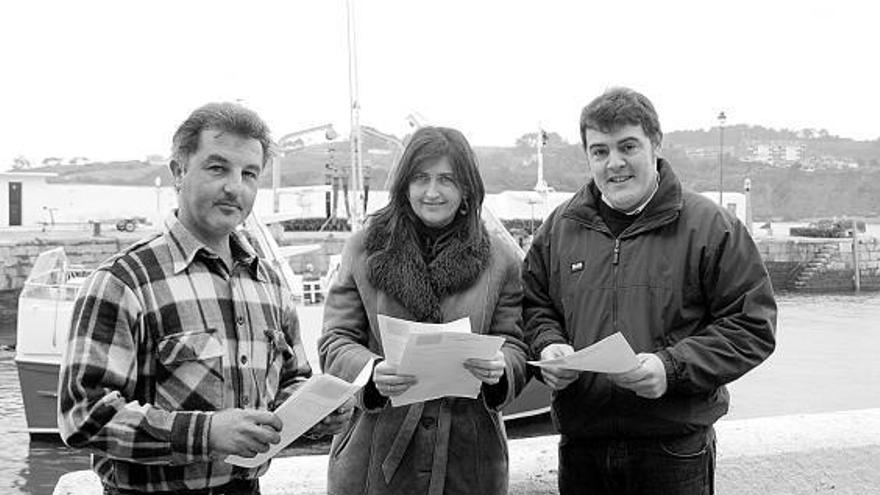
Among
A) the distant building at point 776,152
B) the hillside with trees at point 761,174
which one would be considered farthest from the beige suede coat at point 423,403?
the distant building at point 776,152

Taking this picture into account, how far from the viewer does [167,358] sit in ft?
6.57

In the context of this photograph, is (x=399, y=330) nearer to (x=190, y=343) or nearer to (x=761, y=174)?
(x=190, y=343)

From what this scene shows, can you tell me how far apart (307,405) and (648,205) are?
1315mm

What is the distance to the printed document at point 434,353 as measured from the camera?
2273 millimetres

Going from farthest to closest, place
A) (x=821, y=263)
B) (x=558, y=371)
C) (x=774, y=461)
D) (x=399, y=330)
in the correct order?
1. (x=821, y=263)
2. (x=774, y=461)
3. (x=558, y=371)
4. (x=399, y=330)

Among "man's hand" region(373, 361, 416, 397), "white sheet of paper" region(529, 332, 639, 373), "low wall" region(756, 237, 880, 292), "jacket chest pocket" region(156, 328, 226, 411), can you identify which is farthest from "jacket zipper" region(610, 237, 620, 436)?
"low wall" region(756, 237, 880, 292)

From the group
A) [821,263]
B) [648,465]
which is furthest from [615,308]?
[821,263]

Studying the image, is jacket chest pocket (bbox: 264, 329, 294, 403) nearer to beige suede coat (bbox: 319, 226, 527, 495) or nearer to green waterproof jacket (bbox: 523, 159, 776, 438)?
beige suede coat (bbox: 319, 226, 527, 495)

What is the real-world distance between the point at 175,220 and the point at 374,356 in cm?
77

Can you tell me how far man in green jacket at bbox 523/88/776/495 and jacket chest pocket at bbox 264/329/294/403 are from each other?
82 centimetres

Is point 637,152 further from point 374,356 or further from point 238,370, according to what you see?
point 238,370

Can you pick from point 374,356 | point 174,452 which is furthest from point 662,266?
point 174,452

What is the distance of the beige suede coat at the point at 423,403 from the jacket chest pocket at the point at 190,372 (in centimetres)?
61

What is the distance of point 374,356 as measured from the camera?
2.64 metres
